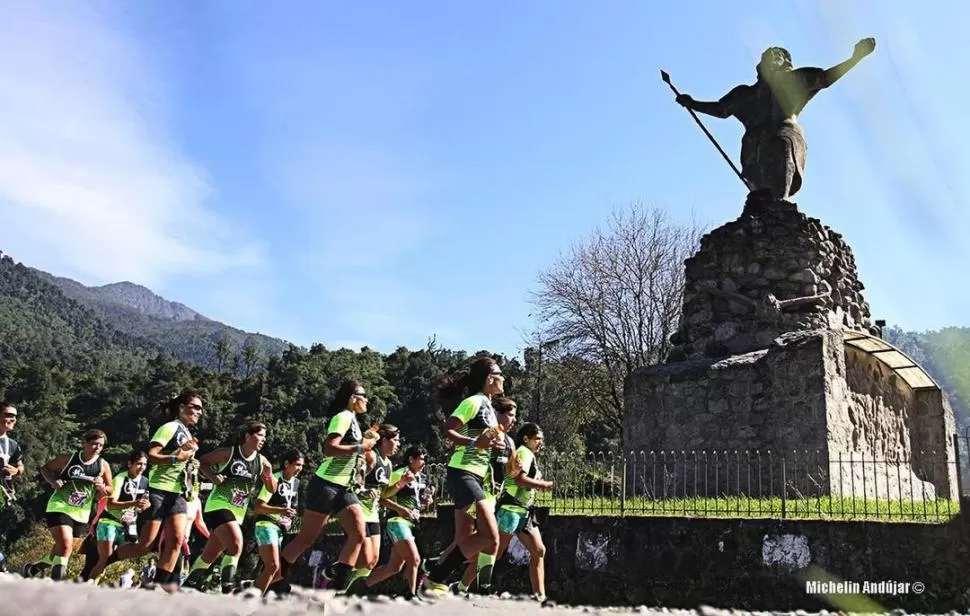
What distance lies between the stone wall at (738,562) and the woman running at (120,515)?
3.23 m

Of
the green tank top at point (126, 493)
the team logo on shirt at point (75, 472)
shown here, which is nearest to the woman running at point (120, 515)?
the green tank top at point (126, 493)

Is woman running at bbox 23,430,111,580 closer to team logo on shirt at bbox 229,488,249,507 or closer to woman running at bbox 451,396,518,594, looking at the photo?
team logo on shirt at bbox 229,488,249,507

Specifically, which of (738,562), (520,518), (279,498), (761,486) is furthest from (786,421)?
(279,498)

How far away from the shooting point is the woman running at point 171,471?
7496 mm

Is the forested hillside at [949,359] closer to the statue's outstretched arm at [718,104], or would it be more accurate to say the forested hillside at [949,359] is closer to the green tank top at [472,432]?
the statue's outstretched arm at [718,104]

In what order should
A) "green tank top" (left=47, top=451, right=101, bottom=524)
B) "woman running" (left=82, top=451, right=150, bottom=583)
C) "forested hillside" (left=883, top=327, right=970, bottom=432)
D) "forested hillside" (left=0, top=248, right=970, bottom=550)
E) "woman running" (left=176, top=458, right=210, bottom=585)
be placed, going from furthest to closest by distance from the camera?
"forested hillside" (left=883, top=327, right=970, bottom=432) → "forested hillside" (left=0, top=248, right=970, bottom=550) → "woman running" (left=82, top=451, right=150, bottom=583) → "green tank top" (left=47, top=451, right=101, bottom=524) → "woman running" (left=176, top=458, right=210, bottom=585)

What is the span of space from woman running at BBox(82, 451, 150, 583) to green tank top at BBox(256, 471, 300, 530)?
1392 mm

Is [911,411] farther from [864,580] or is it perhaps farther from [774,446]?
[864,580]

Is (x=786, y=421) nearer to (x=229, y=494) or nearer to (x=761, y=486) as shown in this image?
(x=761, y=486)

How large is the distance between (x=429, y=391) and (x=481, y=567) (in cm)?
3722

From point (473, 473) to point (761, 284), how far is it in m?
9.44

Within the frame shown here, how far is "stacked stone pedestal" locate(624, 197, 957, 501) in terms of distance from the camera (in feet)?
41.8

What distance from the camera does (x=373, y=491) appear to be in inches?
299

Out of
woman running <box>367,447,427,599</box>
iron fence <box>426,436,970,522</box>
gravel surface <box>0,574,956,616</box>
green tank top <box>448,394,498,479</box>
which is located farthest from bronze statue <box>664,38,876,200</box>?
gravel surface <box>0,574,956,616</box>
